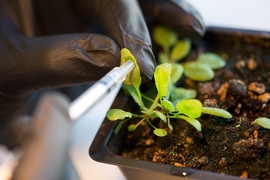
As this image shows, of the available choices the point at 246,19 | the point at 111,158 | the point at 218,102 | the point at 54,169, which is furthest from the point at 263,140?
the point at 246,19

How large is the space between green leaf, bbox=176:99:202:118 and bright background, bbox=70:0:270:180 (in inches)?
7.0

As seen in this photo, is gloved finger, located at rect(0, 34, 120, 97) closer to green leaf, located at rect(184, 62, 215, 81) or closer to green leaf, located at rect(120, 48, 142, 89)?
green leaf, located at rect(120, 48, 142, 89)

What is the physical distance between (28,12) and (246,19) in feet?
1.74

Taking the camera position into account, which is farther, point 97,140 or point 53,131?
point 53,131

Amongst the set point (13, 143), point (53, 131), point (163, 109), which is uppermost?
point (163, 109)

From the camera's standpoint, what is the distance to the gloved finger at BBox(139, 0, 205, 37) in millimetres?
659

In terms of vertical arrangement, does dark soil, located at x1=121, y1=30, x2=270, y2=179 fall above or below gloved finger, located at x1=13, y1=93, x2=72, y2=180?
above

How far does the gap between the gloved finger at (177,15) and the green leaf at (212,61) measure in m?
0.05

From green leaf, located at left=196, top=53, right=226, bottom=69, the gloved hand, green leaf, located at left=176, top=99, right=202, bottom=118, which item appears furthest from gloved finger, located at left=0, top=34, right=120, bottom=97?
green leaf, located at left=196, top=53, right=226, bottom=69

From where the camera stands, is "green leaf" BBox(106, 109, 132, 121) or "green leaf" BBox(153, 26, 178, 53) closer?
"green leaf" BBox(106, 109, 132, 121)

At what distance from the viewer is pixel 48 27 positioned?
2.38ft

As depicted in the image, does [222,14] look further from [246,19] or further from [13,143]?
[13,143]

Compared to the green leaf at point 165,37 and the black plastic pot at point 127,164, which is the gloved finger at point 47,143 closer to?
the black plastic pot at point 127,164

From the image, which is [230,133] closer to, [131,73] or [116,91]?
[131,73]
